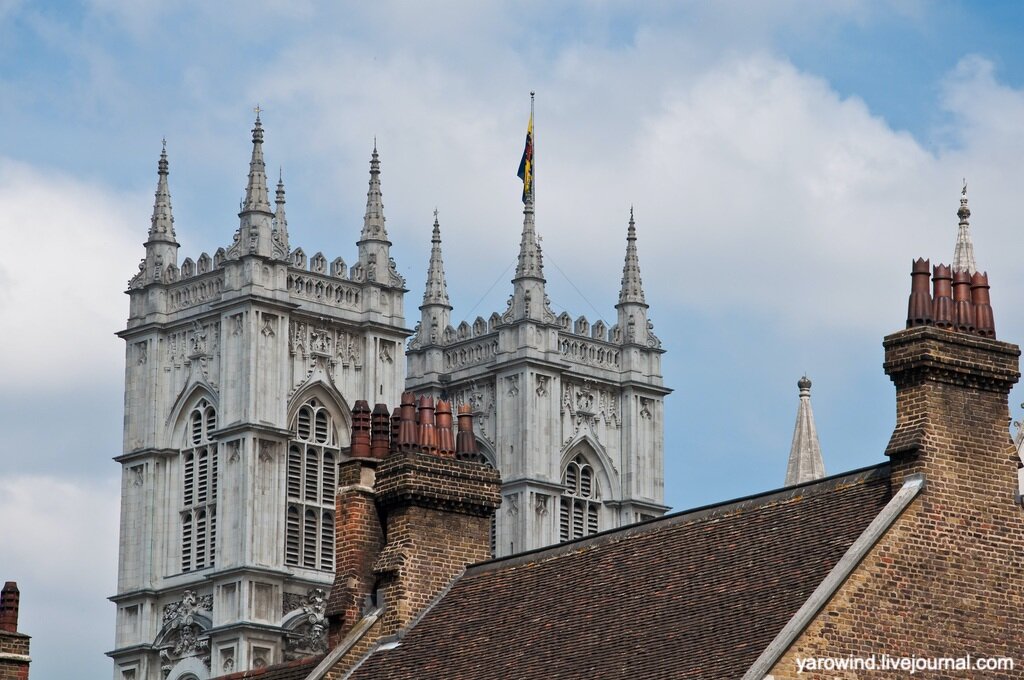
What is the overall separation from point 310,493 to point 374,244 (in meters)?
9.04

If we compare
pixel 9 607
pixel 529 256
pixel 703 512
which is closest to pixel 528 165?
pixel 529 256

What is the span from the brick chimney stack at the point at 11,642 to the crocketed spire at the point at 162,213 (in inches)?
2051

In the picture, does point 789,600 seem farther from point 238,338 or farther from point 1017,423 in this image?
point 238,338

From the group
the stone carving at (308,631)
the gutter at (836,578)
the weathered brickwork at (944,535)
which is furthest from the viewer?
the stone carving at (308,631)

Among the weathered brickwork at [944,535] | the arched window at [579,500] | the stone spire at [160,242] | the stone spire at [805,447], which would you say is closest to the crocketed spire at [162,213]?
the stone spire at [160,242]

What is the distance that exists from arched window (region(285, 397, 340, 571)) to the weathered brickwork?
199 feet

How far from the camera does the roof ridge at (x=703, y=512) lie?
29.4m

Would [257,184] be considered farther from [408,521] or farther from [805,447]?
[408,521]

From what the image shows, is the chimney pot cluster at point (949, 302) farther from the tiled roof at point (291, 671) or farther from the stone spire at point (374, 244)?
the stone spire at point (374, 244)

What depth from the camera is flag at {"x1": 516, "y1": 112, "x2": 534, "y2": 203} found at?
10056 cm

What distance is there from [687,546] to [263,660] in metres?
57.2

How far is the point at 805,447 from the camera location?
64.1 m

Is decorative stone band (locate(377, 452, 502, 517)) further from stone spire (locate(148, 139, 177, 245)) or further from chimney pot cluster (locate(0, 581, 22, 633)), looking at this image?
stone spire (locate(148, 139, 177, 245))

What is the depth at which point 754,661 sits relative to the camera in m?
26.8
